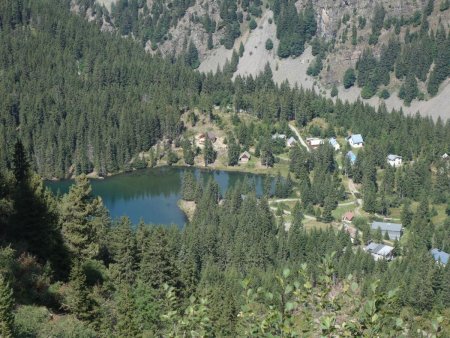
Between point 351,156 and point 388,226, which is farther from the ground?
point 351,156

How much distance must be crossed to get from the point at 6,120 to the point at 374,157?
10086 cm

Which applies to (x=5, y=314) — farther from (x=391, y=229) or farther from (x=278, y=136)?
(x=278, y=136)

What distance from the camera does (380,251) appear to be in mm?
105312

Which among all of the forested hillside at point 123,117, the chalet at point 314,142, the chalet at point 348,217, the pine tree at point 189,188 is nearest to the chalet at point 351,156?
the forested hillside at point 123,117

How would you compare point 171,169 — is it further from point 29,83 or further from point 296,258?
point 296,258

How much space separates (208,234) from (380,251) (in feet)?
94.8

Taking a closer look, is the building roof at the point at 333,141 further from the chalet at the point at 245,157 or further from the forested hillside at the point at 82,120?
the forested hillside at the point at 82,120

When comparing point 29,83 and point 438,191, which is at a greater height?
point 29,83

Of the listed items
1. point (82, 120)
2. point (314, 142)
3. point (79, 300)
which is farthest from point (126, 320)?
point (82, 120)

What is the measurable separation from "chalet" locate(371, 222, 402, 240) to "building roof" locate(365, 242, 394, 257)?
6.09 metres

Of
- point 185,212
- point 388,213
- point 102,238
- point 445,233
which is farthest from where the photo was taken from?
point 185,212

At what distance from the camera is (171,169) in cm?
16962

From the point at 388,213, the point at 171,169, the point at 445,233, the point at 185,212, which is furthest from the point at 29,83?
the point at 445,233

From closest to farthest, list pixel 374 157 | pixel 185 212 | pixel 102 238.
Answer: pixel 102 238 < pixel 185 212 < pixel 374 157
